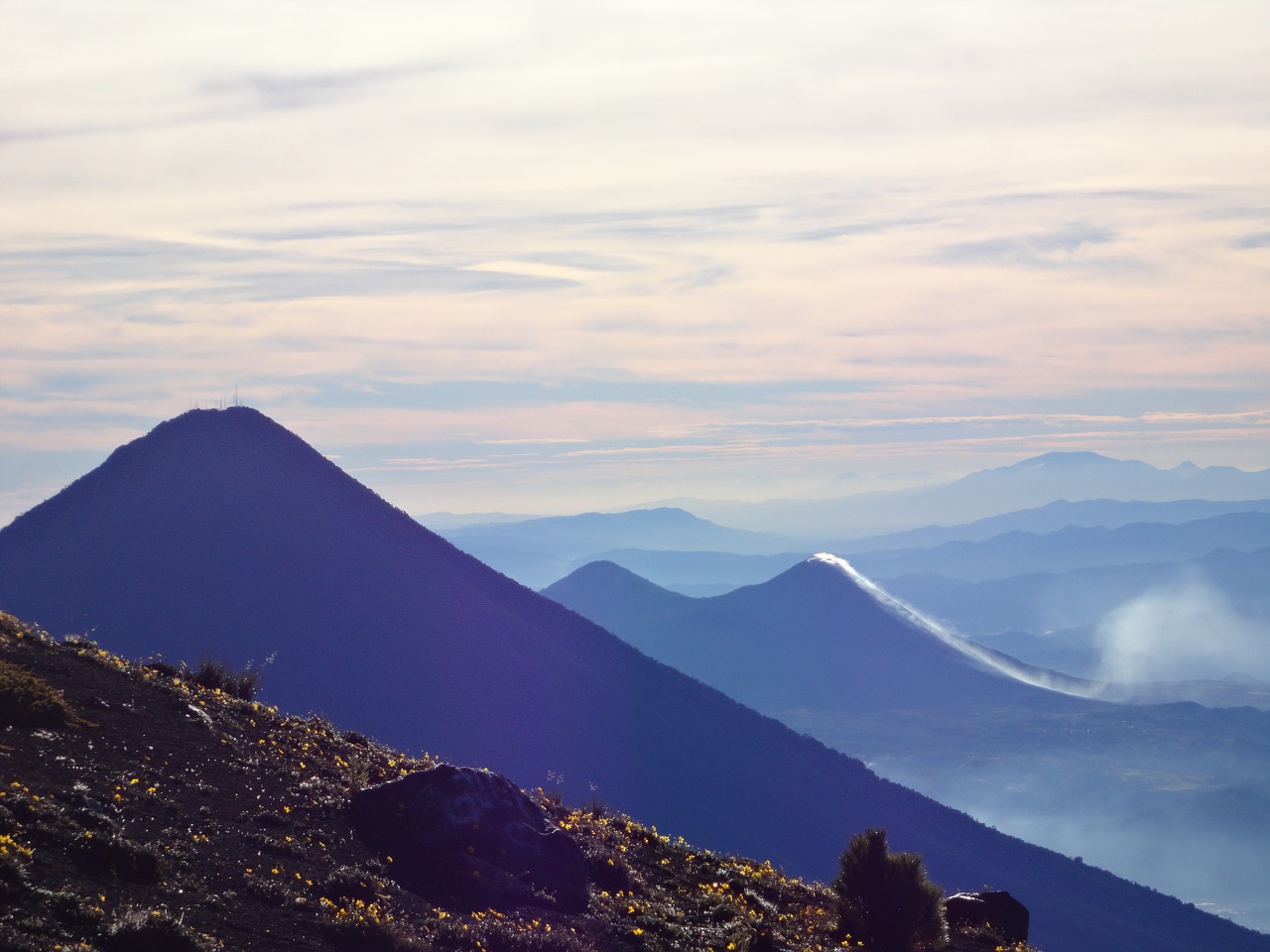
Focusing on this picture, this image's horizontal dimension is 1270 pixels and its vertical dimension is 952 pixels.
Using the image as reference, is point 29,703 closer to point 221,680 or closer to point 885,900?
point 221,680

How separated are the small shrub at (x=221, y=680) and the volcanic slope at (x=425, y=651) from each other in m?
60.2

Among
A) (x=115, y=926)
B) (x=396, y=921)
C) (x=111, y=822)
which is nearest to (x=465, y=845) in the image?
(x=396, y=921)

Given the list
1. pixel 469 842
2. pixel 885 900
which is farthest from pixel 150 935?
pixel 885 900

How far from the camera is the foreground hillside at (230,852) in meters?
13.4

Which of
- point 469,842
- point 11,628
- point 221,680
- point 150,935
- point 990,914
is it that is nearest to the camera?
point 150,935

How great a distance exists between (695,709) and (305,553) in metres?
43.0

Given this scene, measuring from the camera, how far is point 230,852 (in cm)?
1608

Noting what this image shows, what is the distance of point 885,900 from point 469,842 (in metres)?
7.33

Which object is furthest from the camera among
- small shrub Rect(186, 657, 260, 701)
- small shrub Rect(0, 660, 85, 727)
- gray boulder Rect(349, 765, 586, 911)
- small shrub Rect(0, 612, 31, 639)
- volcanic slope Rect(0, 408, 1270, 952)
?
volcanic slope Rect(0, 408, 1270, 952)

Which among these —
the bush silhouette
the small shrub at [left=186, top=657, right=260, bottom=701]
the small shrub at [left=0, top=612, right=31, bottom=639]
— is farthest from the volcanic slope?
the bush silhouette

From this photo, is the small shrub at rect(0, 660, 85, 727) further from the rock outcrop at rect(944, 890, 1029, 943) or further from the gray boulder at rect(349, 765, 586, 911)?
the rock outcrop at rect(944, 890, 1029, 943)

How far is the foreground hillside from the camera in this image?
13.4 meters

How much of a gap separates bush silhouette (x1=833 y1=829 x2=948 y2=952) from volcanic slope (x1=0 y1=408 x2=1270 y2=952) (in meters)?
66.7

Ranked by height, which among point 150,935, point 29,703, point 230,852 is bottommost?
point 150,935
